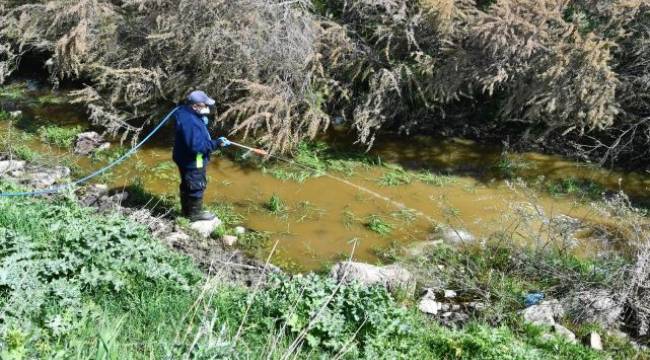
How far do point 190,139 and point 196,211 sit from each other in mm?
876

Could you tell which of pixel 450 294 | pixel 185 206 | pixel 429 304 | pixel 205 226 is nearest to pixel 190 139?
pixel 185 206

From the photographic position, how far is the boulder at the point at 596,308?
526 cm

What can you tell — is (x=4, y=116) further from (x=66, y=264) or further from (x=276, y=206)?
(x=66, y=264)

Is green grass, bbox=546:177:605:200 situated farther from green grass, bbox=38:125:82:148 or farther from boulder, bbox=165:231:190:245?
green grass, bbox=38:125:82:148

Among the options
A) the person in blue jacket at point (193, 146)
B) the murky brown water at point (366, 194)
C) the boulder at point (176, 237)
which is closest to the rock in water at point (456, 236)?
the murky brown water at point (366, 194)

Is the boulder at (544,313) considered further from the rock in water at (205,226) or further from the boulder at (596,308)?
the rock in water at (205,226)

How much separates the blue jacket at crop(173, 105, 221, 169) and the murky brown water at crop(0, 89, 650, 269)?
3.47ft

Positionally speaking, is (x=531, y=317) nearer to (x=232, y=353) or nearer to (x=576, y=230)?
(x=576, y=230)

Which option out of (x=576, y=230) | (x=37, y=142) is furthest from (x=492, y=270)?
(x=37, y=142)

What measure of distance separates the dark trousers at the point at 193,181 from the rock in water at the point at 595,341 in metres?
4.04

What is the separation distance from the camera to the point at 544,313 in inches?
208

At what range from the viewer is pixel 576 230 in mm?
6516

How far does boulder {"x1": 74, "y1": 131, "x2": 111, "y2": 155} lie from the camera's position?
830 centimetres

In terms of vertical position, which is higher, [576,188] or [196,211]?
[576,188]
